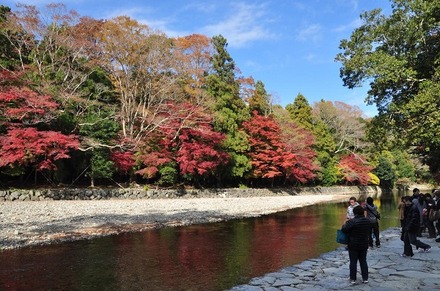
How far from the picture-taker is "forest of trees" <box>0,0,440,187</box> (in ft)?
55.7

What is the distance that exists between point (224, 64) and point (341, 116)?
24.0 metres

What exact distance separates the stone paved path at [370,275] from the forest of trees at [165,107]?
26.7 ft

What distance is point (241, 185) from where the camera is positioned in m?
39.4

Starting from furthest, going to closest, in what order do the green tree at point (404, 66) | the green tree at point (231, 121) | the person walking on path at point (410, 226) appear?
the green tree at point (231, 121) → the green tree at point (404, 66) → the person walking on path at point (410, 226)

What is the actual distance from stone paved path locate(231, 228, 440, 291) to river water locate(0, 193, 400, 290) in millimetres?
1036

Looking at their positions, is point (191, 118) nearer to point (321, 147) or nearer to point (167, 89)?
point (167, 89)

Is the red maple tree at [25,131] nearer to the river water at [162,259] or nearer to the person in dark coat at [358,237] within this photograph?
the river water at [162,259]

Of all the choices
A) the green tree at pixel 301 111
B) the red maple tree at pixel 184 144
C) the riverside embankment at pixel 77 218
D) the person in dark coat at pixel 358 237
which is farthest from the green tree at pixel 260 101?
the person in dark coat at pixel 358 237

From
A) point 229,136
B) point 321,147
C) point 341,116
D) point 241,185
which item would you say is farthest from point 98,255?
point 341,116

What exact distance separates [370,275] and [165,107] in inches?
1059

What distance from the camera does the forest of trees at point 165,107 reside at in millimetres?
16984

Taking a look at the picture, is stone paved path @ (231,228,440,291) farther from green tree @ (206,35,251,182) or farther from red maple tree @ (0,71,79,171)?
green tree @ (206,35,251,182)

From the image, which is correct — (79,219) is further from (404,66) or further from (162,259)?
(404,66)

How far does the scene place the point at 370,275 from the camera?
7418mm
